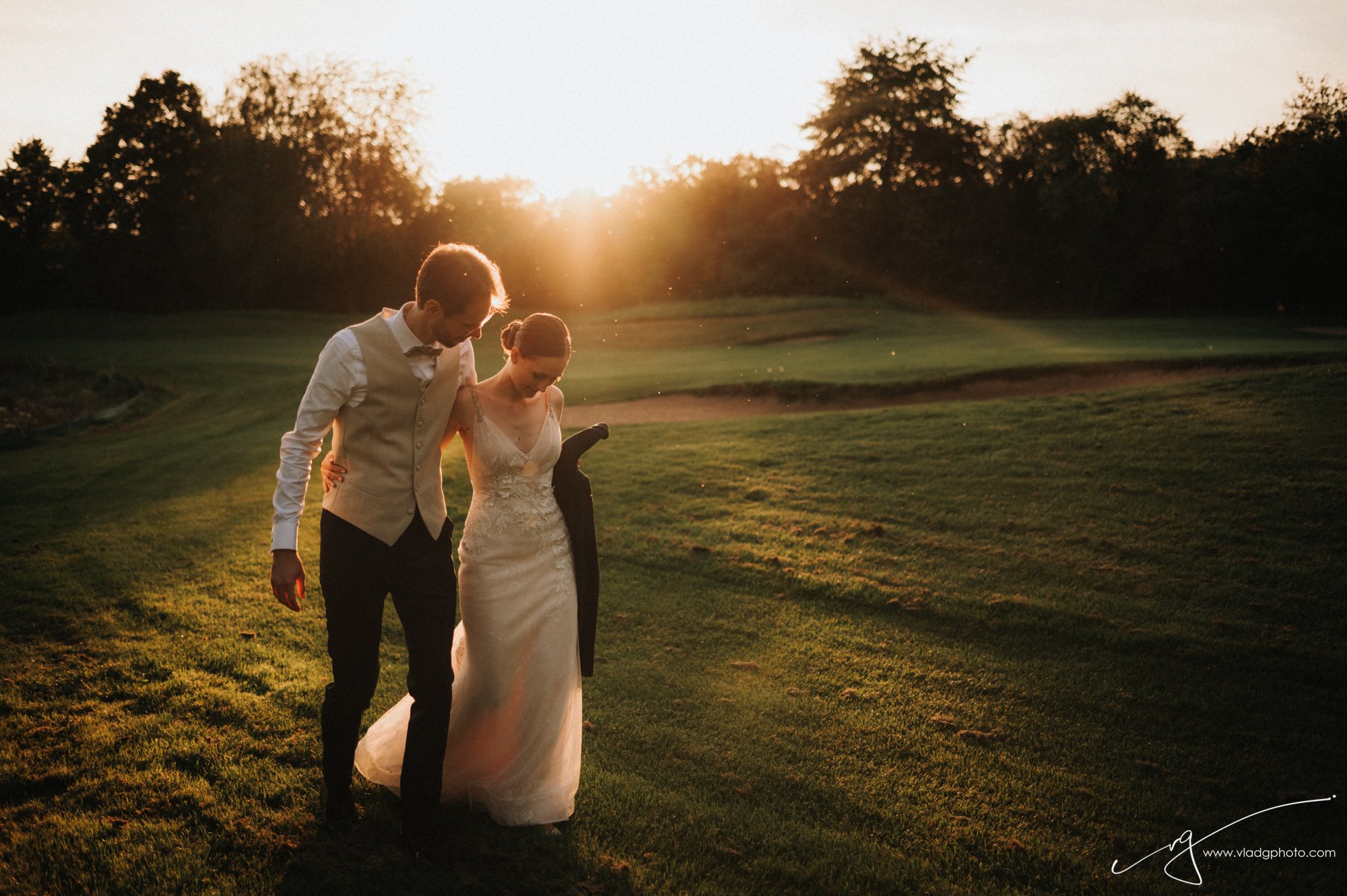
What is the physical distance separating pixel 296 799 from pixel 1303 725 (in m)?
6.28

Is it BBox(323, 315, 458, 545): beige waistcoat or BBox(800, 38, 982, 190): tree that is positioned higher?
A: BBox(800, 38, 982, 190): tree

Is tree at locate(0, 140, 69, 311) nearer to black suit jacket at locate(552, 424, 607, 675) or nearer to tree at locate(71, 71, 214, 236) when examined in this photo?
tree at locate(71, 71, 214, 236)

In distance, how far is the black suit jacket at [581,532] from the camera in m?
4.35

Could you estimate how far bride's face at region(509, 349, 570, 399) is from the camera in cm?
404

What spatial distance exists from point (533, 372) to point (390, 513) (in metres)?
0.92

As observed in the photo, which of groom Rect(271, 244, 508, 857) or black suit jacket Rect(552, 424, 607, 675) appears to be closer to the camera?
groom Rect(271, 244, 508, 857)

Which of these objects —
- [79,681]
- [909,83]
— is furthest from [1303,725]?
[909,83]

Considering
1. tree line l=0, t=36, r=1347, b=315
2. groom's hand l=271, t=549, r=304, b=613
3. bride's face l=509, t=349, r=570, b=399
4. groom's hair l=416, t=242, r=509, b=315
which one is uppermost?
tree line l=0, t=36, r=1347, b=315

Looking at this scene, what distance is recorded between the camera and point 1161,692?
6125 millimetres

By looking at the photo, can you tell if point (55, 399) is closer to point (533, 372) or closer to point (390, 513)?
point (390, 513)

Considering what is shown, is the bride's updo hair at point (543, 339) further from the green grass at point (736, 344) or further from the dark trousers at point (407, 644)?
the green grass at point (736, 344)

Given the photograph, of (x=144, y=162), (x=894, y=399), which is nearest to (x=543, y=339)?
(x=894, y=399)

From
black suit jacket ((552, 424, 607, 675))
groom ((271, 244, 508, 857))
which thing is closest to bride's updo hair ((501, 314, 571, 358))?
groom ((271, 244, 508, 857))

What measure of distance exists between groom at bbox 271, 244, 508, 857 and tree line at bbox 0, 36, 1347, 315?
137ft
